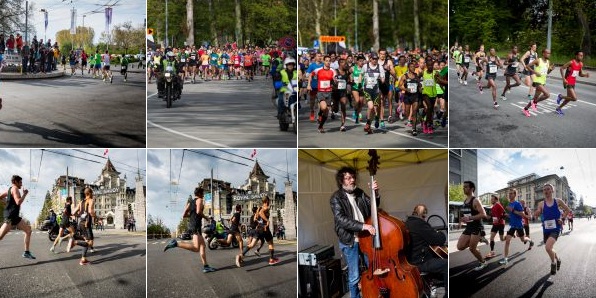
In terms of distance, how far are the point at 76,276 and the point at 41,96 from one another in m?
2.05

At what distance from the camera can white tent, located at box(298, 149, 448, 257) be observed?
7.20 metres

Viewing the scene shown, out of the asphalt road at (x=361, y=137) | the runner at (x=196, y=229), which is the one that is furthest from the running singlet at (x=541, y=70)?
the runner at (x=196, y=229)

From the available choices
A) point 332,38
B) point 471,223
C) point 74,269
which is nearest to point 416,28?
point 332,38

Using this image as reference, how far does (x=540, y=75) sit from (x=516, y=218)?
1604mm

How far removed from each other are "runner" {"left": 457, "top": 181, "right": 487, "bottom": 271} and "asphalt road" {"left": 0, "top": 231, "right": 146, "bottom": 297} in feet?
11.6

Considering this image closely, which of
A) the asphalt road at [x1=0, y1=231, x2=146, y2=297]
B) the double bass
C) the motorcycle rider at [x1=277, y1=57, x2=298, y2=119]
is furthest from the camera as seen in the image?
the motorcycle rider at [x1=277, y1=57, x2=298, y2=119]

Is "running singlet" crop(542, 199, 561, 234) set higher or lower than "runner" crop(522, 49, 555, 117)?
lower

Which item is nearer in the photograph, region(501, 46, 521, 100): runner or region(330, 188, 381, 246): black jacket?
region(330, 188, 381, 246): black jacket

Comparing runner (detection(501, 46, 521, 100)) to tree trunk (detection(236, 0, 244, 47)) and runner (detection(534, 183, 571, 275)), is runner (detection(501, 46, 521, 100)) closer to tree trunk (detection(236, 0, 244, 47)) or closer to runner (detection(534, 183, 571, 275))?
runner (detection(534, 183, 571, 275))

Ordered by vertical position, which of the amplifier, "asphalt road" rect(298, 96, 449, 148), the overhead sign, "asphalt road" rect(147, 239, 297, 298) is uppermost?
the overhead sign

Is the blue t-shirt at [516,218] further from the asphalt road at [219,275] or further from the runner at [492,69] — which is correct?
the asphalt road at [219,275]

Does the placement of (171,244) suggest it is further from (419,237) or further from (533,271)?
(533,271)

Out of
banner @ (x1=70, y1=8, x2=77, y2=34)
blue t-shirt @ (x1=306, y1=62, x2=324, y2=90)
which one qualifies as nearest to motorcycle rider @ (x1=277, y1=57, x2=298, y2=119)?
blue t-shirt @ (x1=306, y1=62, x2=324, y2=90)

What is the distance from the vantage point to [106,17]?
7504 mm
